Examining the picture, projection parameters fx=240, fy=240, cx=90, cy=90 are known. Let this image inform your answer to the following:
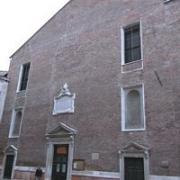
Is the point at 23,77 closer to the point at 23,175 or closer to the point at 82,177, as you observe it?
the point at 23,175

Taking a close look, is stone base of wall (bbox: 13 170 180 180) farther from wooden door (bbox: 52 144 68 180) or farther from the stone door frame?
wooden door (bbox: 52 144 68 180)

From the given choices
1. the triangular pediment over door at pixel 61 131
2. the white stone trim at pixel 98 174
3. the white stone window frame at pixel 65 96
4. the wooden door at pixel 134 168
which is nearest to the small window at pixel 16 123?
the triangular pediment over door at pixel 61 131

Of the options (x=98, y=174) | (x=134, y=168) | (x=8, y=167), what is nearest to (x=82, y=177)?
(x=98, y=174)

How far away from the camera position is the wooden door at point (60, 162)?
13297 mm

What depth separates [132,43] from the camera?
13.2 metres

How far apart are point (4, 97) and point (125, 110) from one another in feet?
36.7

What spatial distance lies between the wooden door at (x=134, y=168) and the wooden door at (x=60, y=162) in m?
3.79

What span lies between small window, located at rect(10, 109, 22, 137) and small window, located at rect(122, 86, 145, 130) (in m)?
8.69

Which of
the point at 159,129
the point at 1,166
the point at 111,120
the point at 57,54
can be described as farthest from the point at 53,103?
the point at 159,129

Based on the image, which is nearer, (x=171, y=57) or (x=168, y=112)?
(x=168, y=112)

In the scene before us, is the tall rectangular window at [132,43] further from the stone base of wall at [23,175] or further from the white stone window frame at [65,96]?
the stone base of wall at [23,175]

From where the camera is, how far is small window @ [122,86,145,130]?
37.4ft

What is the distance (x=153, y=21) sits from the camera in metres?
12.4

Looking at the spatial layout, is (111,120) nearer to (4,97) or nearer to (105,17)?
(105,17)
